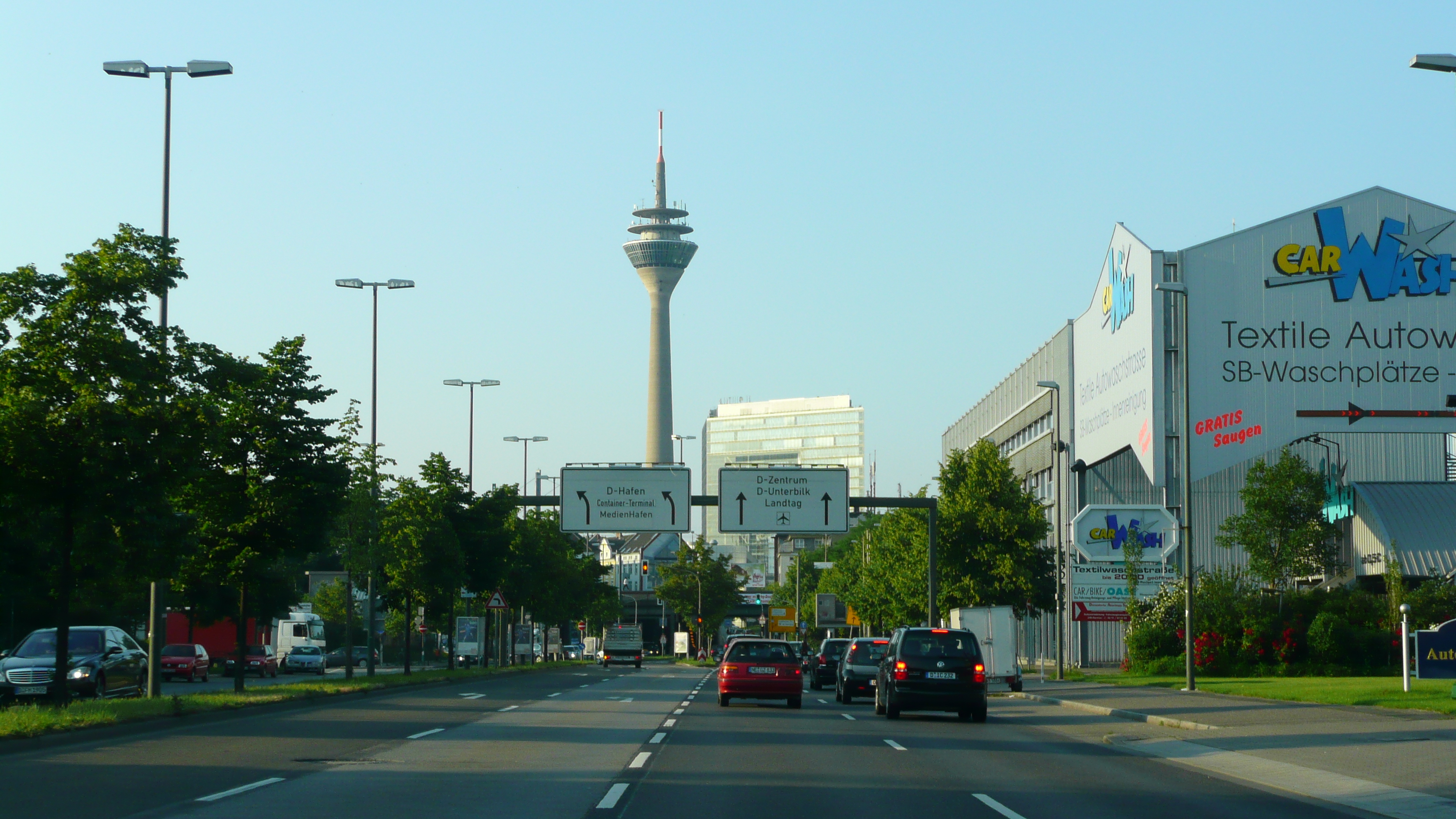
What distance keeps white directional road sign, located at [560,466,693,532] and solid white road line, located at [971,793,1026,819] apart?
2956 centimetres

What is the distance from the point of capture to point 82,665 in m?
30.3

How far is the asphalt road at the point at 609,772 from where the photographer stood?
1233cm

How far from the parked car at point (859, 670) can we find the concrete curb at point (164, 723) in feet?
35.4

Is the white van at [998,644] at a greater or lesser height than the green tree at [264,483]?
lesser

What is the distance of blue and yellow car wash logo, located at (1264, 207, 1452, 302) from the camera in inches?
1987

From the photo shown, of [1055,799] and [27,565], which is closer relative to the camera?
[1055,799]

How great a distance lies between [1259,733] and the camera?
2189 cm

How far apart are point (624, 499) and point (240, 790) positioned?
30481mm

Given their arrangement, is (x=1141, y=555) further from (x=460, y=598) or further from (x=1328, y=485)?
(x=460, y=598)

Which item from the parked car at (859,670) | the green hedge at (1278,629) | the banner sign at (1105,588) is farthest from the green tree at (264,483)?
the green hedge at (1278,629)

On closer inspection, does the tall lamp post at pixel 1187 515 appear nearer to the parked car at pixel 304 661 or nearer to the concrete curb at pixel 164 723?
the concrete curb at pixel 164 723

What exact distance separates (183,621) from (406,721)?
47.2 meters

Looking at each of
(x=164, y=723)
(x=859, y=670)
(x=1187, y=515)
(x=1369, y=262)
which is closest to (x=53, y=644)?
(x=164, y=723)

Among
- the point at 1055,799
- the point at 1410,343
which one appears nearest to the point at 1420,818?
the point at 1055,799
